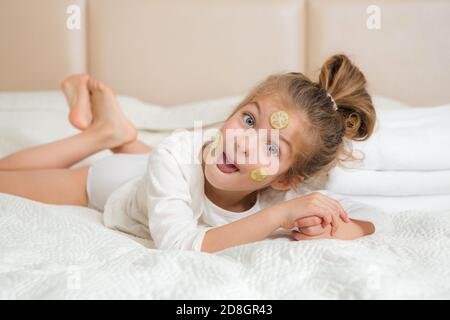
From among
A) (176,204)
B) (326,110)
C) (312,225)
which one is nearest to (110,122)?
(176,204)

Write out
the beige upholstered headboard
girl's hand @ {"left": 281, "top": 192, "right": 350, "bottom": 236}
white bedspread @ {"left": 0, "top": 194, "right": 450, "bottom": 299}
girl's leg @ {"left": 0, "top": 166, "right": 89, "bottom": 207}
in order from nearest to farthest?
white bedspread @ {"left": 0, "top": 194, "right": 450, "bottom": 299} → girl's hand @ {"left": 281, "top": 192, "right": 350, "bottom": 236} → girl's leg @ {"left": 0, "top": 166, "right": 89, "bottom": 207} → the beige upholstered headboard

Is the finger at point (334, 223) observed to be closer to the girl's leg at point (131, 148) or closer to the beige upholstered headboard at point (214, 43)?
the girl's leg at point (131, 148)

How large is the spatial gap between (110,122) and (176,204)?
1.78ft

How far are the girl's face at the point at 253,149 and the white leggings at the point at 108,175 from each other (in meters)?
0.36

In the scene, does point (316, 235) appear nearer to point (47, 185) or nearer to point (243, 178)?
point (243, 178)

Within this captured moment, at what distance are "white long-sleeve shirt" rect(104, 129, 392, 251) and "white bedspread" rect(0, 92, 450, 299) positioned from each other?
0.08 metres

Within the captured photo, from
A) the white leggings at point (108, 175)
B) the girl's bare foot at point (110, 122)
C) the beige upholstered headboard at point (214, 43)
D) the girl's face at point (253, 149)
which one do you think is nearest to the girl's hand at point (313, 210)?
the girl's face at point (253, 149)

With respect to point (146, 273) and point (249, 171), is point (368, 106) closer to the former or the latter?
point (249, 171)

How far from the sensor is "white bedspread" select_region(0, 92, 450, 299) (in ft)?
2.56

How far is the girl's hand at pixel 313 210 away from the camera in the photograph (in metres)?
1.06

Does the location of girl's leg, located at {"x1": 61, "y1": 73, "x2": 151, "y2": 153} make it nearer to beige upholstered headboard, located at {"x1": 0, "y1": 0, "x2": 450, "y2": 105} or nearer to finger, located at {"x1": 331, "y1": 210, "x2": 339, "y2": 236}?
beige upholstered headboard, located at {"x1": 0, "y1": 0, "x2": 450, "y2": 105}

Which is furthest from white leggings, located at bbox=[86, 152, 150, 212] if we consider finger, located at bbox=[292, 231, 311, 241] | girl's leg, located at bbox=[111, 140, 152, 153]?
finger, located at bbox=[292, 231, 311, 241]

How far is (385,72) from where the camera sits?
2281 millimetres
